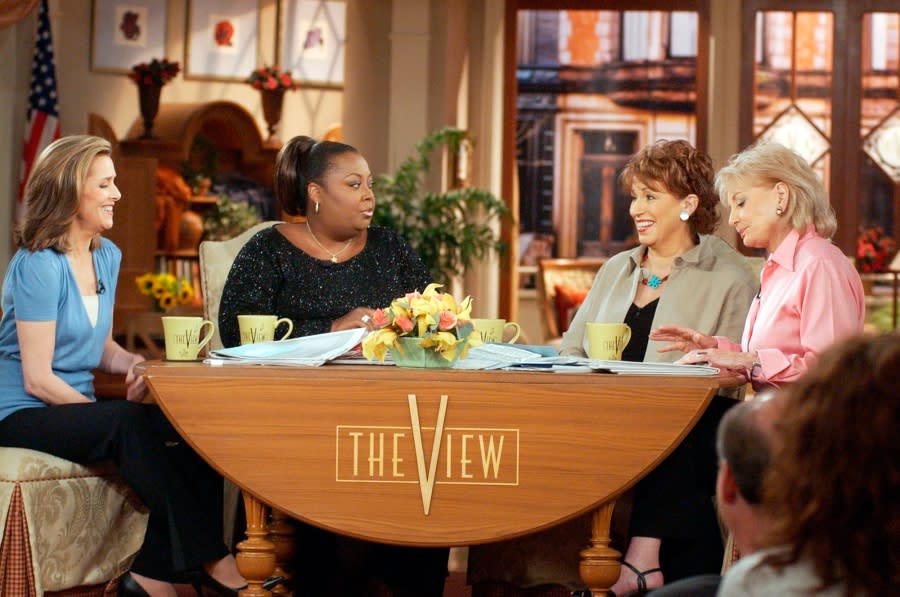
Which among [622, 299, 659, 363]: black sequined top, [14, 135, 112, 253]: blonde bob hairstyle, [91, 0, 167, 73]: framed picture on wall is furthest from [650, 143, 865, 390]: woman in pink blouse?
[91, 0, 167, 73]: framed picture on wall

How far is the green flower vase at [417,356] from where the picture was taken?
302 centimetres

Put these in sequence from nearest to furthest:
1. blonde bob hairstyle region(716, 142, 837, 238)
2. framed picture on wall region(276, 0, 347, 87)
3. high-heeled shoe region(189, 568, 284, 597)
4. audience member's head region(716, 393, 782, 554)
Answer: audience member's head region(716, 393, 782, 554) < high-heeled shoe region(189, 568, 284, 597) < blonde bob hairstyle region(716, 142, 837, 238) < framed picture on wall region(276, 0, 347, 87)

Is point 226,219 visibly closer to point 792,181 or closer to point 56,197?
point 56,197

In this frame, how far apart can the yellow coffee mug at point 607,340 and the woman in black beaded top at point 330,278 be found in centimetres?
80

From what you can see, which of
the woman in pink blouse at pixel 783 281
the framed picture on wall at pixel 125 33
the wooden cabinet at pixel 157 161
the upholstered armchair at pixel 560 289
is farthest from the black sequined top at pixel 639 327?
the framed picture on wall at pixel 125 33

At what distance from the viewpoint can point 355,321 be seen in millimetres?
3553

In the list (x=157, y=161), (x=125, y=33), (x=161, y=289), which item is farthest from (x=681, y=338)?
(x=125, y=33)

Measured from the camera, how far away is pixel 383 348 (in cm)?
301

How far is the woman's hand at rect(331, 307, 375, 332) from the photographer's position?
11.6 feet

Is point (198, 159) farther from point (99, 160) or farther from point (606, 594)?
point (606, 594)

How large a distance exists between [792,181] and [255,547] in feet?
5.03

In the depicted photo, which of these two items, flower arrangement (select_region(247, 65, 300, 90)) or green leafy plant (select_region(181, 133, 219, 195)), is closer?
green leafy plant (select_region(181, 133, 219, 195))

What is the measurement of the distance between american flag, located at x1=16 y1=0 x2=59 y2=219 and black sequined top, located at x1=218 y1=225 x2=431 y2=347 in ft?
17.0

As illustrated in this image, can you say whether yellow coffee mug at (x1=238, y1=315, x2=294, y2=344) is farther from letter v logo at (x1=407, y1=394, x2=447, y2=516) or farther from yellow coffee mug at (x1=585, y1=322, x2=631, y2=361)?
yellow coffee mug at (x1=585, y1=322, x2=631, y2=361)
